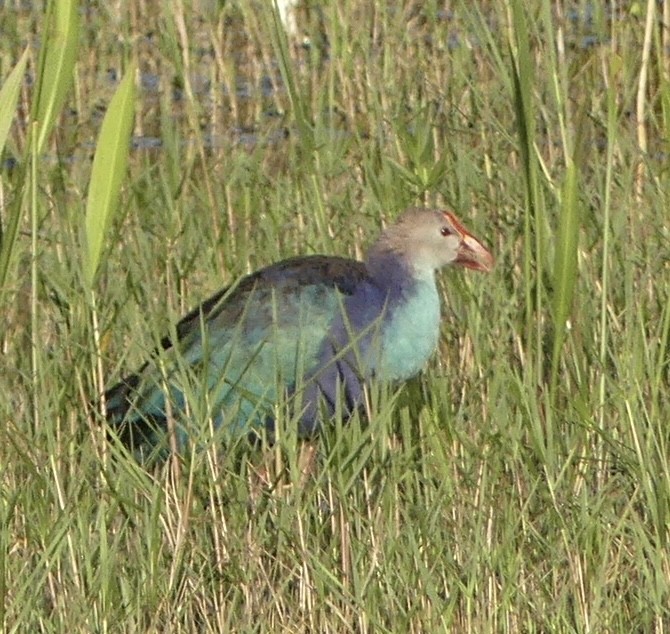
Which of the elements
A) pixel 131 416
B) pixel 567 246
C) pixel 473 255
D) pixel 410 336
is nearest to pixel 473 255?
pixel 473 255

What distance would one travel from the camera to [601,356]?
117 inches

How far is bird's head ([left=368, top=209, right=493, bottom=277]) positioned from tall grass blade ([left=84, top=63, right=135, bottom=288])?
125 cm

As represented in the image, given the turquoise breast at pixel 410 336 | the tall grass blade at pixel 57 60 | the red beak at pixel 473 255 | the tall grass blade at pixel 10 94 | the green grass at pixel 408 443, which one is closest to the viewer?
the tall grass blade at pixel 10 94

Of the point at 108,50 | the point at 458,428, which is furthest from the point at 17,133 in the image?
the point at 458,428

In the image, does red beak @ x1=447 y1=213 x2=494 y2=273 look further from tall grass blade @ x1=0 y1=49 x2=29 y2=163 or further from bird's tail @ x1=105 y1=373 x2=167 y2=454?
tall grass blade @ x1=0 y1=49 x2=29 y2=163

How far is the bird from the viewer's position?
365cm

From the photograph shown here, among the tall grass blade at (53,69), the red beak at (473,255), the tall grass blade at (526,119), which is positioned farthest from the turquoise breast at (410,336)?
the tall grass blade at (53,69)

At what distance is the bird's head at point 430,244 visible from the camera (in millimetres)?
3895

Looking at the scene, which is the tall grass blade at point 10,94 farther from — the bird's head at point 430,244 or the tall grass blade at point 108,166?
the bird's head at point 430,244

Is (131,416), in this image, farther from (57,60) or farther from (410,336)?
(57,60)

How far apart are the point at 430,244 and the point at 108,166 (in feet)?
4.39

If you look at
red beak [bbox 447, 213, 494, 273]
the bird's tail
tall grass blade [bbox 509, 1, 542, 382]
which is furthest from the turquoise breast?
tall grass blade [bbox 509, 1, 542, 382]

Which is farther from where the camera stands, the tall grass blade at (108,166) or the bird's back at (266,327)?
the bird's back at (266,327)

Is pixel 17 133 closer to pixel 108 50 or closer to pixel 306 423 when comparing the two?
pixel 108 50
